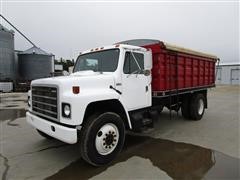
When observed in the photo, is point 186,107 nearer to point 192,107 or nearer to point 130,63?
point 192,107

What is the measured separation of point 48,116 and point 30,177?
42.6 inches

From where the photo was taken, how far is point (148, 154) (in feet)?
14.6

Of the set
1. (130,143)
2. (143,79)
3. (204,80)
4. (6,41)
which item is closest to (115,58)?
(143,79)

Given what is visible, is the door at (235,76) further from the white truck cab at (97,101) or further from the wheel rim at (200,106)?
the white truck cab at (97,101)

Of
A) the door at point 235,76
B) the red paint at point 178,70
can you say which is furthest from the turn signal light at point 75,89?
the door at point 235,76

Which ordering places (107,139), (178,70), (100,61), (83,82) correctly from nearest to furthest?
(83,82) < (107,139) < (100,61) < (178,70)

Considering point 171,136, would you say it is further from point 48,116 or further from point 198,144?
point 48,116

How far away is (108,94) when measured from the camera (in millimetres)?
4105

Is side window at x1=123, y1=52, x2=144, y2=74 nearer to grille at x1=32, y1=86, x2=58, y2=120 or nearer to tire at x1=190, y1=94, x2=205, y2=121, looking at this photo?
grille at x1=32, y1=86, x2=58, y2=120

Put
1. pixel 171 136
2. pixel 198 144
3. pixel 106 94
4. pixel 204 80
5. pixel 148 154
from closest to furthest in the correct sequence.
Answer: pixel 106 94 → pixel 148 154 → pixel 198 144 → pixel 171 136 → pixel 204 80

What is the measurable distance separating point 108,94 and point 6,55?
2765cm

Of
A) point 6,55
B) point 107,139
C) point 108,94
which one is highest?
point 6,55

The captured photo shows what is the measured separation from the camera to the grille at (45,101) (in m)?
3.86

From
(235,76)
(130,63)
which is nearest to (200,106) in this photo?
(130,63)
